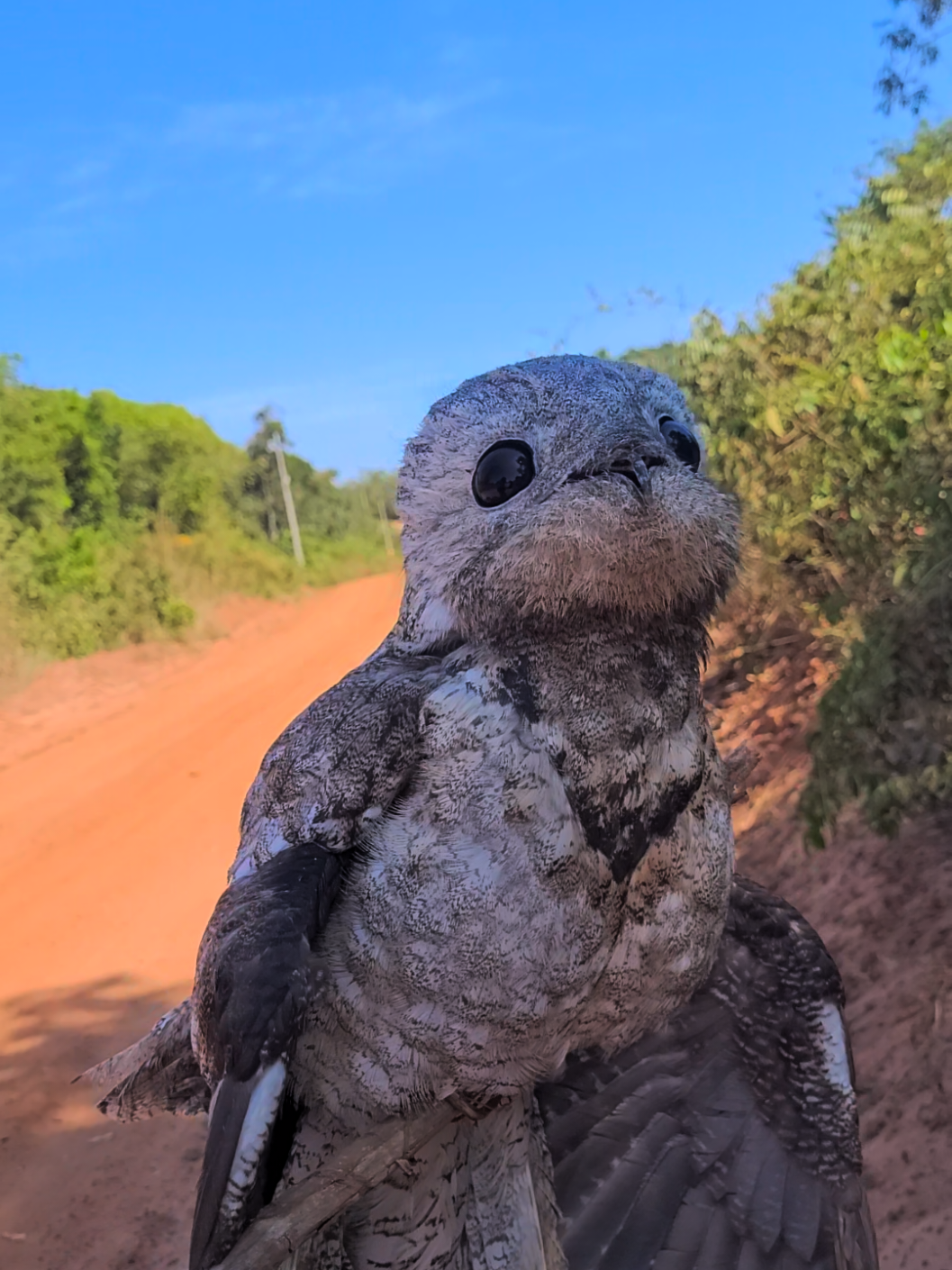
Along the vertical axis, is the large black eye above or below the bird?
above

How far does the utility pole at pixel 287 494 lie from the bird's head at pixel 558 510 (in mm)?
26978

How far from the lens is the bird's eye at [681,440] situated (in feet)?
6.48

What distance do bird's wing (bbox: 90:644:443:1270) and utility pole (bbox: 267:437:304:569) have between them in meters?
27.0

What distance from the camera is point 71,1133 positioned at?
5.58 metres

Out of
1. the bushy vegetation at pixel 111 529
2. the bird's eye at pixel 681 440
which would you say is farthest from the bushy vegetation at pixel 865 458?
the bushy vegetation at pixel 111 529

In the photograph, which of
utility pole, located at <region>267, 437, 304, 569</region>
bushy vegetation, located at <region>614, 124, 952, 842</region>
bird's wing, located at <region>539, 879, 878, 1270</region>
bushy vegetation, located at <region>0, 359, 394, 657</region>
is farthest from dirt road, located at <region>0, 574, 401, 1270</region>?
utility pole, located at <region>267, 437, 304, 569</region>

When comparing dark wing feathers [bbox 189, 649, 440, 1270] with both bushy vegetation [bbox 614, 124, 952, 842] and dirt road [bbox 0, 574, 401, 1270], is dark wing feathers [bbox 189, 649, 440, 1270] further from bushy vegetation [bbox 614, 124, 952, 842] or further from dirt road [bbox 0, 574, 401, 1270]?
dirt road [bbox 0, 574, 401, 1270]

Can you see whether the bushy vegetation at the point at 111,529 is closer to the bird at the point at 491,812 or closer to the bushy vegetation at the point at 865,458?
the bushy vegetation at the point at 865,458

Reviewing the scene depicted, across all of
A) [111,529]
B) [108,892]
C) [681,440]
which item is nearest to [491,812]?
[681,440]

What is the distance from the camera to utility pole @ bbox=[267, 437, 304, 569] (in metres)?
29.3

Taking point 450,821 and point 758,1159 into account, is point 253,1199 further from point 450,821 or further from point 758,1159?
point 758,1159

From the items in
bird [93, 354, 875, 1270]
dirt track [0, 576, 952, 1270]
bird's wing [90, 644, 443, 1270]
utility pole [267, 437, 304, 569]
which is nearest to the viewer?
bird's wing [90, 644, 443, 1270]

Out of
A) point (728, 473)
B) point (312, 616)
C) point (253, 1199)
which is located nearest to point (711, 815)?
point (253, 1199)

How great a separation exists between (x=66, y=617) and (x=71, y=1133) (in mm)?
12596
